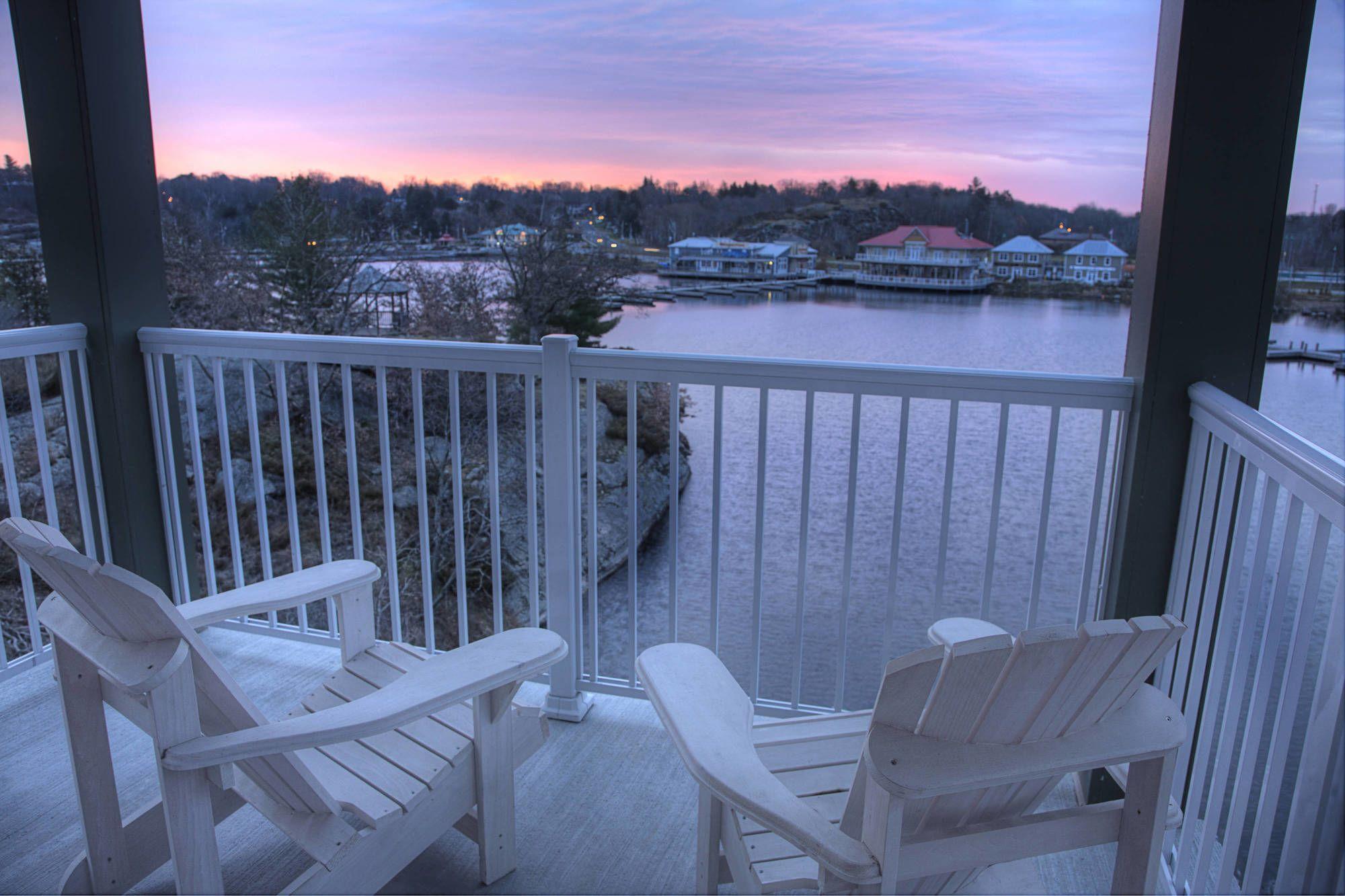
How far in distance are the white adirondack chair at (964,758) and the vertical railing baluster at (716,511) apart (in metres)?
1.01

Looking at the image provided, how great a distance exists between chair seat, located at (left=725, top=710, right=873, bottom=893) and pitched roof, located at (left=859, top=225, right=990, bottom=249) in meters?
2.38

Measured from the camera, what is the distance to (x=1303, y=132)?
2.04 meters

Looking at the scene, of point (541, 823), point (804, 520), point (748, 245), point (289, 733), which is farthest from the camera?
point (748, 245)

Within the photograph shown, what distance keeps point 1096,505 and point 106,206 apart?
10.6 feet

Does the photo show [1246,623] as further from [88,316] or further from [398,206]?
[398,206]

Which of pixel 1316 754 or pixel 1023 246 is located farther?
pixel 1023 246

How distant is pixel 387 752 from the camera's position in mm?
1907

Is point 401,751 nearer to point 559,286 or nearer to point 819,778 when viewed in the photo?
point 819,778

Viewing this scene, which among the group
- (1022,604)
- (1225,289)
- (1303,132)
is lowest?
(1022,604)

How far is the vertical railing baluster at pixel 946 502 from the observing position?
2.38m

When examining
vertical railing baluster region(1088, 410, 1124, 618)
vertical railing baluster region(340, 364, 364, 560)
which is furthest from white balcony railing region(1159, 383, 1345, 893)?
vertical railing baluster region(340, 364, 364, 560)

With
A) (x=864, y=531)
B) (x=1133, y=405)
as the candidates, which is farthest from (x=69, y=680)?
(x=864, y=531)

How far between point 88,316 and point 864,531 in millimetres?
3743

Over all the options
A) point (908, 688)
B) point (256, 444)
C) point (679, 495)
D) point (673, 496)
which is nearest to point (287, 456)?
point (256, 444)
